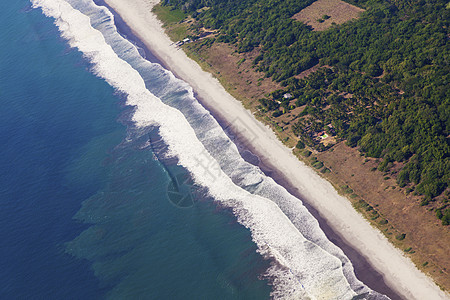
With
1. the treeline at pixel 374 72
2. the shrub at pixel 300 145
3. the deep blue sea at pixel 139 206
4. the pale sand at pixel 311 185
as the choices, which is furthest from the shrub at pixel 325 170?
the deep blue sea at pixel 139 206

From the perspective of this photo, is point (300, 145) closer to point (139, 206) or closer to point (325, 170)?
point (325, 170)

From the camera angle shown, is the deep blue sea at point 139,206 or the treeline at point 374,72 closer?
the deep blue sea at point 139,206

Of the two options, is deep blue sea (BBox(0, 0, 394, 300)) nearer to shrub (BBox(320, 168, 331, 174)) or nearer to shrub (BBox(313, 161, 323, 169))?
shrub (BBox(313, 161, 323, 169))

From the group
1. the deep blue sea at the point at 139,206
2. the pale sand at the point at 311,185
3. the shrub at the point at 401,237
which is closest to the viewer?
the pale sand at the point at 311,185

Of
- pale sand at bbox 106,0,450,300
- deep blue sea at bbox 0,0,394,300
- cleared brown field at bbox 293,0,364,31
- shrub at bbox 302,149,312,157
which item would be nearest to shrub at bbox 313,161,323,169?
pale sand at bbox 106,0,450,300

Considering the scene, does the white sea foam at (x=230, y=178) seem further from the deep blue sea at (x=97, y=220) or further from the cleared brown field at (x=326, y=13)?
the cleared brown field at (x=326, y=13)

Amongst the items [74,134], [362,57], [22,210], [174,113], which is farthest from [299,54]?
[22,210]

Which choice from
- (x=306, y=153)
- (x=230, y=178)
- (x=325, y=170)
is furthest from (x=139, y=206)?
(x=325, y=170)
